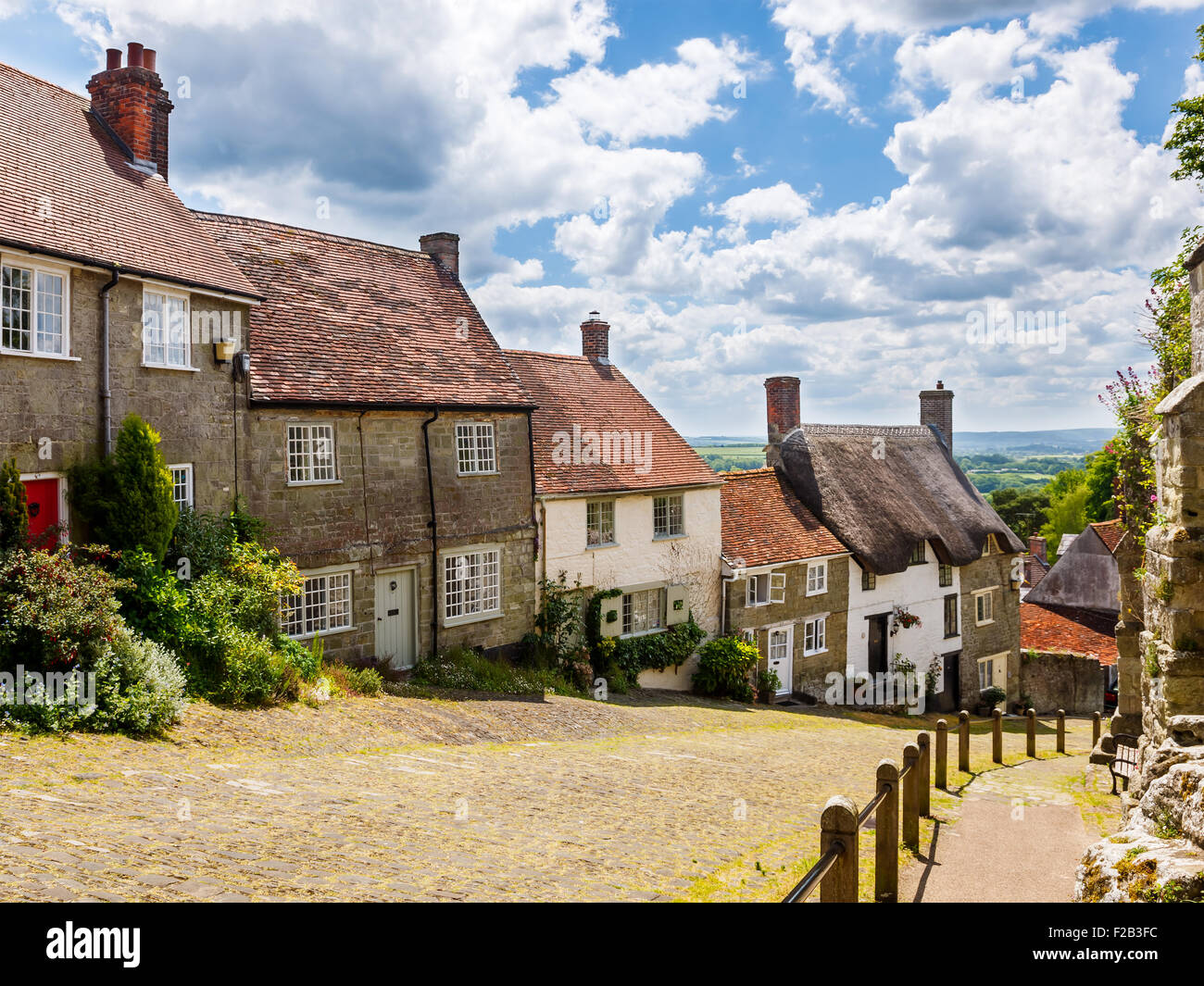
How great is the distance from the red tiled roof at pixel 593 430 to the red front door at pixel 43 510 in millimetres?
11072

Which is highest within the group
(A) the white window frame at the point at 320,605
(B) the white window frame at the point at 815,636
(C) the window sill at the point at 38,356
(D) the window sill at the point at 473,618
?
(C) the window sill at the point at 38,356

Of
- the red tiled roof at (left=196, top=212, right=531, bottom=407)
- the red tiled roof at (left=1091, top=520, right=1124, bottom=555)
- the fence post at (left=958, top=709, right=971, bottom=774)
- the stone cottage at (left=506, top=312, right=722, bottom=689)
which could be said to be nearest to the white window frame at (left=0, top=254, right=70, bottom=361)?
the red tiled roof at (left=196, top=212, right=531, bottom=407)

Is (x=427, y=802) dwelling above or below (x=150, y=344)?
below

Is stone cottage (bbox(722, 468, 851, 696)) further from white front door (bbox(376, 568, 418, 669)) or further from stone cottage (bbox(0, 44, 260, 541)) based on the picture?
stone cottage (bbox(0, 44, 260, 541))

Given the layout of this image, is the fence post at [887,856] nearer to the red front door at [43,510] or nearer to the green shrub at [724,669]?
the red front door at [43,510]

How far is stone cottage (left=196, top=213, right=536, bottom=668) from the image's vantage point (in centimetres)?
1727

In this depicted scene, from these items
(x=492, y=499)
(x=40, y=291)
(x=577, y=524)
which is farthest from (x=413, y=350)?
(x=40, y=291)

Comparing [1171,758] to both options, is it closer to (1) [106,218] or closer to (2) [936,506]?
(1) [106,218]

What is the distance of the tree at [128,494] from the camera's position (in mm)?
13211

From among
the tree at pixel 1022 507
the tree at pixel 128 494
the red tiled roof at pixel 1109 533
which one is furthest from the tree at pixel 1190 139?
the tree at pixel 1022 507

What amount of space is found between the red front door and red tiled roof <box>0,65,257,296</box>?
3.33m
